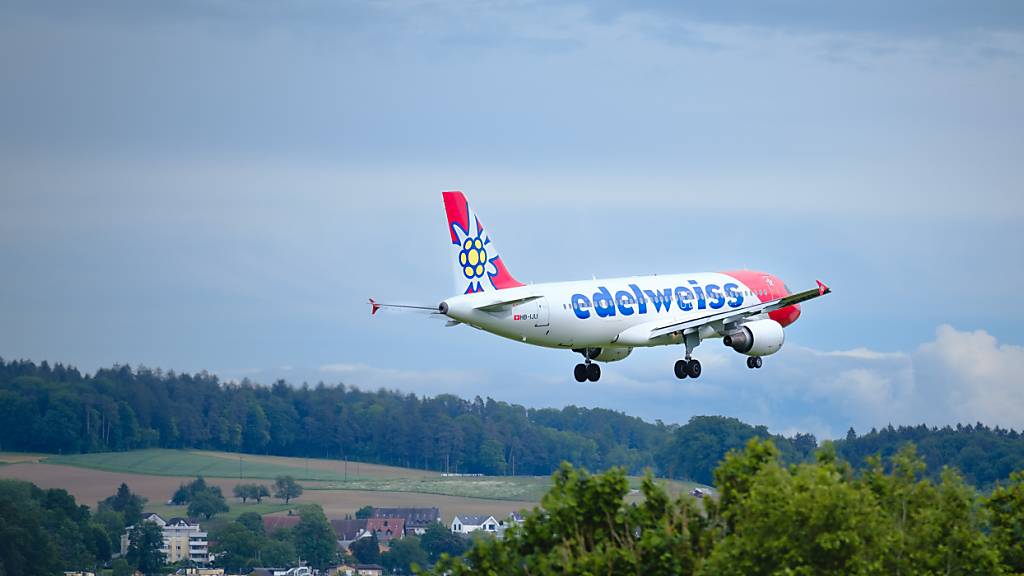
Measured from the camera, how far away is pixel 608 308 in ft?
325

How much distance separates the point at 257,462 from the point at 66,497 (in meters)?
27.3

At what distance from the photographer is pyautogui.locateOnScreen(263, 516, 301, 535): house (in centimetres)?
16175

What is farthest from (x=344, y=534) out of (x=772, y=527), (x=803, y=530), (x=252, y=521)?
(x=803, y=530)

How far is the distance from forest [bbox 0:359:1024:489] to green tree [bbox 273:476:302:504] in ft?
22.8

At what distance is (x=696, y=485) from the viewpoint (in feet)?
565

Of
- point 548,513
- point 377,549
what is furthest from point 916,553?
point 377,549

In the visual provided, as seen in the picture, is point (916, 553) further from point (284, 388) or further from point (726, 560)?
point (284, 388)

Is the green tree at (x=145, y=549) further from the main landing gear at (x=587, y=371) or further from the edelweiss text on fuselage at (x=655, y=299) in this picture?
the edelweiss text on fuselage at (x=655, y=299)

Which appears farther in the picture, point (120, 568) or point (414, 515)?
point (414, 515)

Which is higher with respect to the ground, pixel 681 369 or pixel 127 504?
pixel 681 369

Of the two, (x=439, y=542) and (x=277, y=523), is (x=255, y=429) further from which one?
(x=439, y=542)

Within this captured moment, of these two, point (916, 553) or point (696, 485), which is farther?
point (696, 485)

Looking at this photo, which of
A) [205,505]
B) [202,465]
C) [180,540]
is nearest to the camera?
[180,540]

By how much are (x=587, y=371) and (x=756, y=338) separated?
9.17 m
